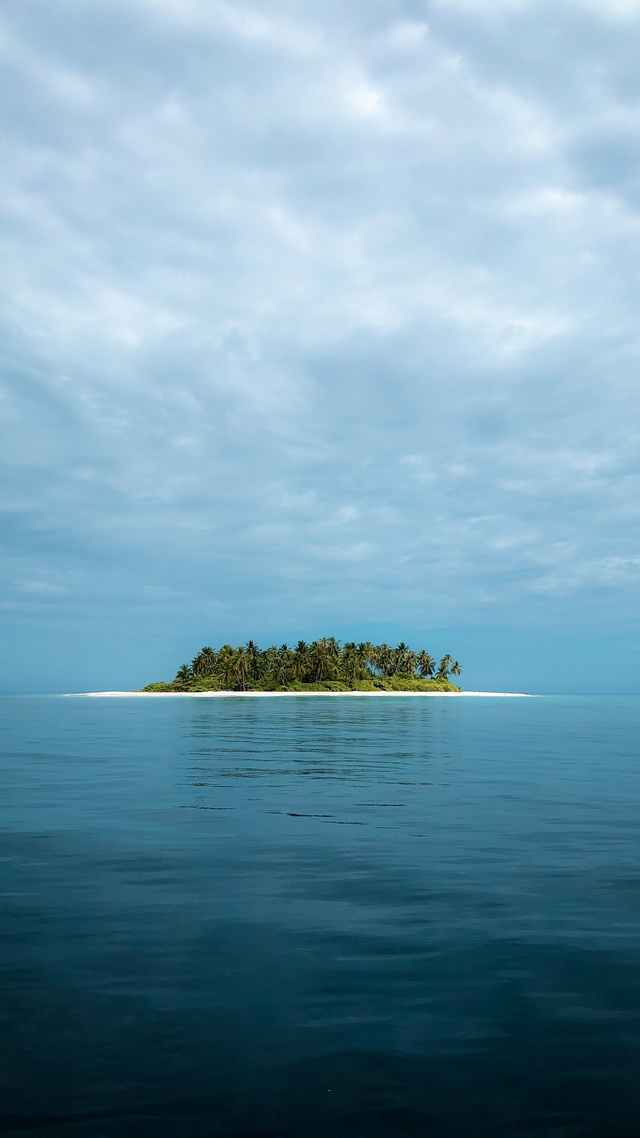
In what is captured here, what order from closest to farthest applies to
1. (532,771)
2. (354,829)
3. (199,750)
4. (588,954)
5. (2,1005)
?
(2,1005) < (588,954) < (354,829) < (532,771) < (199,750)

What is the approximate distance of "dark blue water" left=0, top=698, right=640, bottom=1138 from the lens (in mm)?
7020

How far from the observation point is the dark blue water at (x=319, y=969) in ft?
23.0

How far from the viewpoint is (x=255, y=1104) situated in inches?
276

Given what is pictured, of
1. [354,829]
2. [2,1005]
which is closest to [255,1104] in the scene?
[2,1005]

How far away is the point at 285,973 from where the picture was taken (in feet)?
33.1

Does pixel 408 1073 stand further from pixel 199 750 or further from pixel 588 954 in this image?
pixel 199 750

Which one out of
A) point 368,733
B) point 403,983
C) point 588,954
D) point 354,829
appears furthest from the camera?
point 368,733

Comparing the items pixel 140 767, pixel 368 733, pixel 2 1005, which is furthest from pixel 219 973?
pixel 368 733

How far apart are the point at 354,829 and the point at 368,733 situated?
40.3 m

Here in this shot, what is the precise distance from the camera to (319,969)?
403 inches

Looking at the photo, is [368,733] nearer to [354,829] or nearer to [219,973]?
[354,829]

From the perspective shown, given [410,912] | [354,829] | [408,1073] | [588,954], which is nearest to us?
[408,1073]

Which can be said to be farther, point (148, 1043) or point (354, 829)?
point (354, 829)

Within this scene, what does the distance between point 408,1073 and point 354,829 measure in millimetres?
13141
